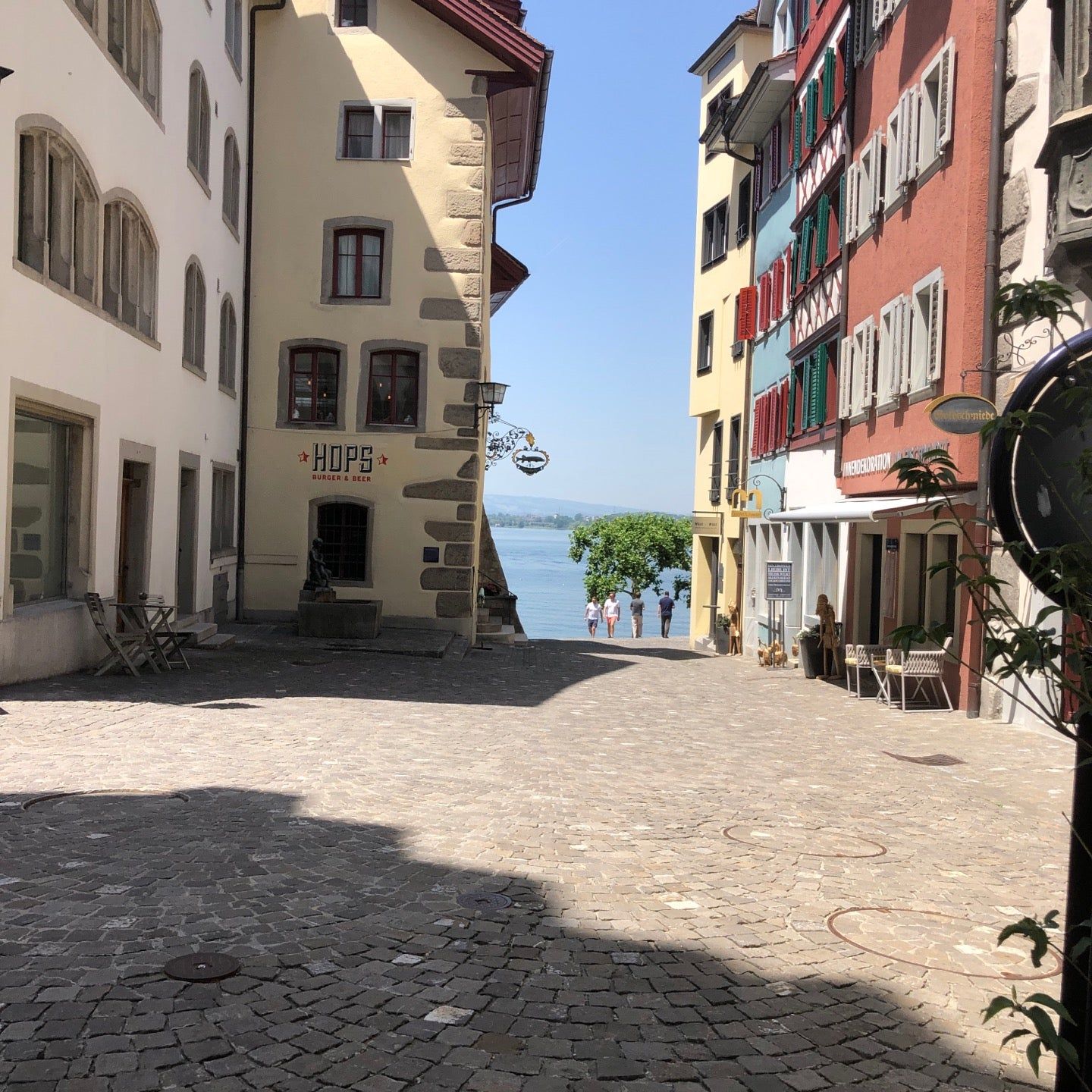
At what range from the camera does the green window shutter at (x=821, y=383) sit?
21.7 m

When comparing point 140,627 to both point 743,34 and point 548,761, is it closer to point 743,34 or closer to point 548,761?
point 548,761

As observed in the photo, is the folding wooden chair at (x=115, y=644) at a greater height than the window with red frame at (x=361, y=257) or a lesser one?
lesser

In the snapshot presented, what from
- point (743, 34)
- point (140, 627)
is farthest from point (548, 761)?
point (743, 34)

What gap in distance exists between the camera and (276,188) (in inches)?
925

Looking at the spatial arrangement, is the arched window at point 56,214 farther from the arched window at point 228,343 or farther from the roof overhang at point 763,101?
the roof overhang at point 763,101

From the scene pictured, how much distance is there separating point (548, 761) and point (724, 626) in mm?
20079

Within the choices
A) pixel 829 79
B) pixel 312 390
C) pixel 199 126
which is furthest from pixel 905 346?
pixel 312 390

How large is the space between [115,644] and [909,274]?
35.5 ft

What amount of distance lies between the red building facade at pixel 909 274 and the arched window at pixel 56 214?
9.46 metres

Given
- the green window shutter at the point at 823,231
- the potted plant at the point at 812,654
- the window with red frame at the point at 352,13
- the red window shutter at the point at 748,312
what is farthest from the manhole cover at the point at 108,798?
the red window shutter at the point at 748,312

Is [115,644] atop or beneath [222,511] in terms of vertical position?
beneath

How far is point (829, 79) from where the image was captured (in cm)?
2109

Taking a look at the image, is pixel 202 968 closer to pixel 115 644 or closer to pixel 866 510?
pixel 115 644

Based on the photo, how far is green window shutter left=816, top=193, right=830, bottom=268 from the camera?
71.3 feet
